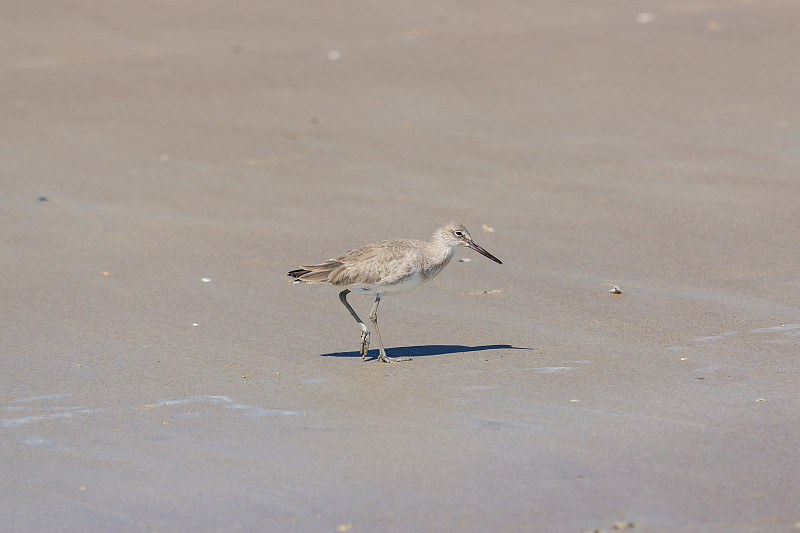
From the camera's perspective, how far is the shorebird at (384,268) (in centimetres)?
754

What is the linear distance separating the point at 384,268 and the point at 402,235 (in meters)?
2.38

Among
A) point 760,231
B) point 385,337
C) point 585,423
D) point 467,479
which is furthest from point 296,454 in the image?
point 760,231

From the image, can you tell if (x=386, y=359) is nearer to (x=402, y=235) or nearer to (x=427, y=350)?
(x=427, y=350)

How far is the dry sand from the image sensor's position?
5070 millimetres

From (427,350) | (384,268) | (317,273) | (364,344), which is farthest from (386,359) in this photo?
(317,273)

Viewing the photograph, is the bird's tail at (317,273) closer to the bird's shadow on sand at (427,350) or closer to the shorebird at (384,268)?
the shorebird at (384,268)

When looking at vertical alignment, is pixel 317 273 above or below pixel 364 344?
above

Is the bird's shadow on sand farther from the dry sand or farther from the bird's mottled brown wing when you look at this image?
the bird's mottled brown wing

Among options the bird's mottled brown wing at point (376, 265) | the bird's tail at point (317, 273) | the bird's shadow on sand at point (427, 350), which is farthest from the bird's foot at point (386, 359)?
the bird's tail at point (317, 273)

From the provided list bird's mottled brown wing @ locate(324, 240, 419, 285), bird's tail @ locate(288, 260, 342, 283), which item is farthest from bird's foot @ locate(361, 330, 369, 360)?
bird's tail @ locate(288, 260, 342, 283)

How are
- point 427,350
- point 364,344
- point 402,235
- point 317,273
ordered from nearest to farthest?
point 364,344, point 427,350, point 317,273, point 402,235

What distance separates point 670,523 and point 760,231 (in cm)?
553

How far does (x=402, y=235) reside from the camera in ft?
32.4

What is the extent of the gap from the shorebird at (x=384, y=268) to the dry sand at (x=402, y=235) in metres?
0.42
